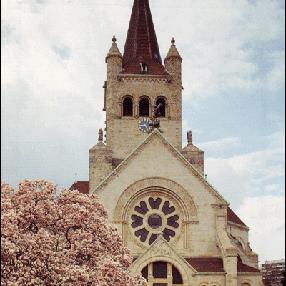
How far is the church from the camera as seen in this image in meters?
45.5

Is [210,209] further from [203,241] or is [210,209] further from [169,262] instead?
[169,262]

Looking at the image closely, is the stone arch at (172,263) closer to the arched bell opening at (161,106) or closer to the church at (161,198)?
the church at (161,198)

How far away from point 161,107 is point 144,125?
2441 millimetres

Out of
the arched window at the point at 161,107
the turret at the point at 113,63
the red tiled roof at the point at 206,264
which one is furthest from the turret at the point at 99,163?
the red tiled roof at the point at 206,264

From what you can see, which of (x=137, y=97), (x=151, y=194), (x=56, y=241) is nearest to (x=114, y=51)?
(x=137, y=97)

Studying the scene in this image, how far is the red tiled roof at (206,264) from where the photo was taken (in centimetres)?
4584

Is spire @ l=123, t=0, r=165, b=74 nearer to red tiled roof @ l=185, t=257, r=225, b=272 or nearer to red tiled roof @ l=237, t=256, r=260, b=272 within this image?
red tiled roof @ l=185, t=257, r=225, b=272

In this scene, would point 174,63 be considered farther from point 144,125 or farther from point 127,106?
point 144,125

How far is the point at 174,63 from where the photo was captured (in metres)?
61.1

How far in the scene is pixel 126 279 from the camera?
1066 inches

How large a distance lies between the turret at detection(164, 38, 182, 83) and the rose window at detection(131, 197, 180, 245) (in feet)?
50.0

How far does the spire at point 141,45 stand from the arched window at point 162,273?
20095 millimetres

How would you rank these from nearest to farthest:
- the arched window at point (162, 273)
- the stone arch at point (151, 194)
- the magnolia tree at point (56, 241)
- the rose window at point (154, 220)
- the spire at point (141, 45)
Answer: the magnolia tree at point (56, 241) < the arched window at point (162, 273) < the stone arch at point (151, 194) < the rose window at point (154, 220) < the spire at point (141, 45)

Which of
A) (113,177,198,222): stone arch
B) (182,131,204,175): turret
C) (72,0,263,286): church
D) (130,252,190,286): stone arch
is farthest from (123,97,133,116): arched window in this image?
(130,252,190,286): stone arch
